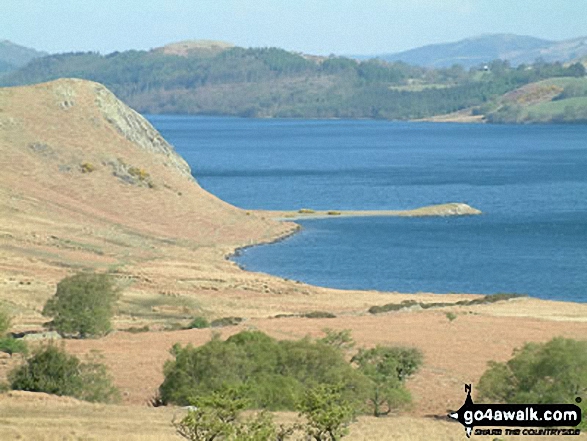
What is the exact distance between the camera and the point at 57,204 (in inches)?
3563

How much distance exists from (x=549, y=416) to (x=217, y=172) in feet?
452

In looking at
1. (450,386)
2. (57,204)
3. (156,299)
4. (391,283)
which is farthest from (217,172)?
(450,386)

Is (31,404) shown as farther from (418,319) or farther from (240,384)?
(418,319)

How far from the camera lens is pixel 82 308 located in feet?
154

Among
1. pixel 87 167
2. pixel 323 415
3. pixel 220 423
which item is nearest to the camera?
pixel 220 423

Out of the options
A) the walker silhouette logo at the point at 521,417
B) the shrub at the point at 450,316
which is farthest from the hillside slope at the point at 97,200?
the walker silhouette logo at the point at 521,417

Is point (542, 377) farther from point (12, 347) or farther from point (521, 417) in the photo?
point (12, 347)

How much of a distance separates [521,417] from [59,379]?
12.3 m

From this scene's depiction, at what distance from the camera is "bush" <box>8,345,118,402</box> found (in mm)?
31891

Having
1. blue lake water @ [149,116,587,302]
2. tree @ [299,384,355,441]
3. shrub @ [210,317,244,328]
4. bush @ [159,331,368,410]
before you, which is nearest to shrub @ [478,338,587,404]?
bush @ [159,331,368,410]

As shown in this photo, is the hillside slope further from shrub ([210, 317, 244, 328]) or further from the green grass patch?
the green grass patch

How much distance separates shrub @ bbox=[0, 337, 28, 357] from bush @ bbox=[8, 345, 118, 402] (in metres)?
6.93

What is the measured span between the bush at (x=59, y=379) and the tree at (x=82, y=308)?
13408 mm

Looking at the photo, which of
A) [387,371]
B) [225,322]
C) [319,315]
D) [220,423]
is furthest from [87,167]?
[220,423]
